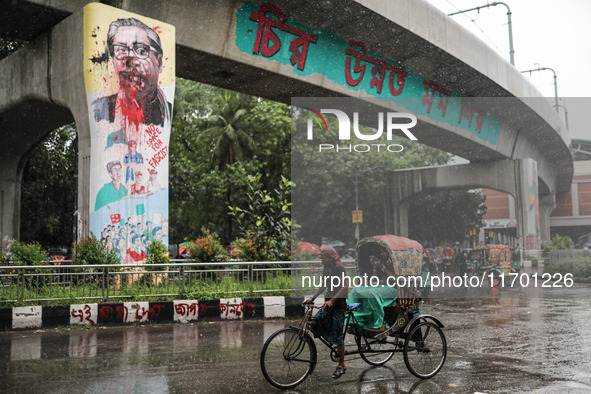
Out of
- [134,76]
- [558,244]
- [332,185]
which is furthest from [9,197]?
[558,244]

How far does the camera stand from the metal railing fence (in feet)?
35.3

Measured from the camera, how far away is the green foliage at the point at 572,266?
645 cm

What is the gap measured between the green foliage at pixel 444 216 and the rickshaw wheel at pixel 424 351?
1.03 metres

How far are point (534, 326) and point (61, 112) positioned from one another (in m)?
14.0

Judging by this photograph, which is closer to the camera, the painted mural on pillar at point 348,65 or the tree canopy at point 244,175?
the tree canopy at point 244,175

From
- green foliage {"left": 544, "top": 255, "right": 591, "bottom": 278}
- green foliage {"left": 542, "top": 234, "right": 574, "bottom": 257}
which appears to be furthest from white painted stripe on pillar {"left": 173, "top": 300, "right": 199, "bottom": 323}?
green foliage {"left": 544, "top": 255, "right": 591, "bottom": 278}

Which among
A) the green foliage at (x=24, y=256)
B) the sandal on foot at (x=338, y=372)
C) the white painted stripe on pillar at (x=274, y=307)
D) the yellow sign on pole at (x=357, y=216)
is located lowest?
the sandal on foot at (x=338, y=372)

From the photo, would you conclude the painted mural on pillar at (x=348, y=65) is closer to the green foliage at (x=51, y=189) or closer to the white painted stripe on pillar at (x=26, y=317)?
the white painted stripe on pillar at (x=26, y=317)

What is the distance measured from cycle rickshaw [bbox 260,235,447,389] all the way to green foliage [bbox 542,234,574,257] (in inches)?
66.7

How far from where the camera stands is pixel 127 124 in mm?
12727

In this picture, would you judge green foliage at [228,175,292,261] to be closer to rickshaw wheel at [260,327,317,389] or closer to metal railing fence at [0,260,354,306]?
metal railing fence at [0,260,354,306]

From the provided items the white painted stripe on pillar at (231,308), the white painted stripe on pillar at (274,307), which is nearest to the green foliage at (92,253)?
the white painted stripe on pillar at (231,308)

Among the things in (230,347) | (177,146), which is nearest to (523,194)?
(230,347)

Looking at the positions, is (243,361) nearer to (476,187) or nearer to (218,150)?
(476,187)
